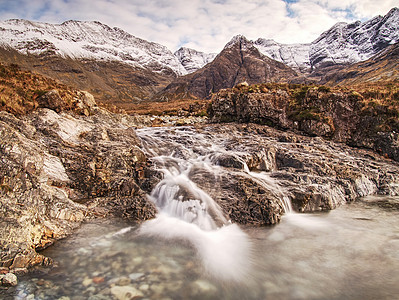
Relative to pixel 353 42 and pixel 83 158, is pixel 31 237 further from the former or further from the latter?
pixel 353 42

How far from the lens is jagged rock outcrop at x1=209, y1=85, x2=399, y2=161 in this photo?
17766 millimetres

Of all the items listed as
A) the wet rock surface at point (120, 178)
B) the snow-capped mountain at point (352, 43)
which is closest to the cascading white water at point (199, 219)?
the wet rock surface at point (120, 178)

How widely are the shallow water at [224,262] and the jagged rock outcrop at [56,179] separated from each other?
24.8 inches

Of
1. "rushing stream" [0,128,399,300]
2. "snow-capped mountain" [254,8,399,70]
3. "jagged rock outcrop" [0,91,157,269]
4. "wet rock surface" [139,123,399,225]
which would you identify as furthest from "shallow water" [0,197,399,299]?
"snow-capped mountain" [254,8,399,70]

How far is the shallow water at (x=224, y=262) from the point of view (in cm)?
507

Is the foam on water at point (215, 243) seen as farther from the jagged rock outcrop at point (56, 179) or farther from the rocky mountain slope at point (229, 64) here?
the rocky mountain slope at point (229, 64)

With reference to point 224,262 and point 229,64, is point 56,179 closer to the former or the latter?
point 224,262

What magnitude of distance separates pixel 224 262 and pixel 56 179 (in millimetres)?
7516

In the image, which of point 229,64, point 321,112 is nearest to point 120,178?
point 321,112

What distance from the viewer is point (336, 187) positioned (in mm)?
11188

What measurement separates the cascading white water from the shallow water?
1.5 inches

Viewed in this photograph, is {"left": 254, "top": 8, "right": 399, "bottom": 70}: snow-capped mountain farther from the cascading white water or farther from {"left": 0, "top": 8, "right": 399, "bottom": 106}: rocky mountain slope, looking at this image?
the cascading white water

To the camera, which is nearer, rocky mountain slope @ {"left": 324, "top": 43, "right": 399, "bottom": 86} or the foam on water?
the foam on water

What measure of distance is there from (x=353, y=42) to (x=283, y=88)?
667ft
